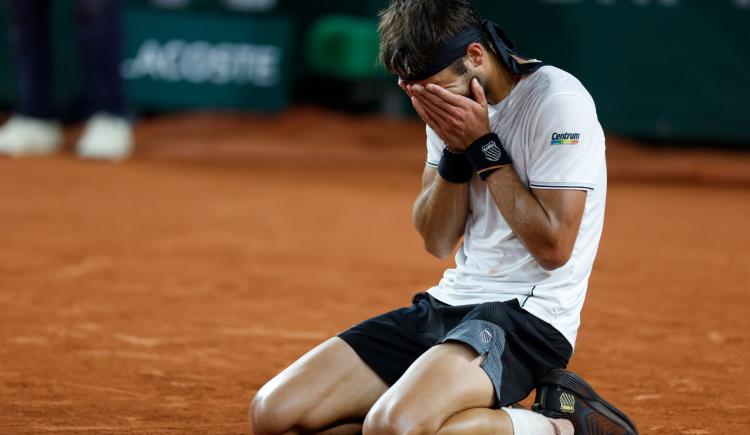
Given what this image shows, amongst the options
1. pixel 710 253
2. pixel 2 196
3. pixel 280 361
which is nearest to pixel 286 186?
pixel 2 196

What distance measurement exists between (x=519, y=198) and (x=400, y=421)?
65 centimetres

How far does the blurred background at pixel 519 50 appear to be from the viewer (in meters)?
10.2

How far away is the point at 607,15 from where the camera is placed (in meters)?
10.2

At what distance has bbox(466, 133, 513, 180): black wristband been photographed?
311 cm

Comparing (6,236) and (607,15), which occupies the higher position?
(607,15)

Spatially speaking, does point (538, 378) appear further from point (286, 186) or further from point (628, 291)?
point (286, 186)

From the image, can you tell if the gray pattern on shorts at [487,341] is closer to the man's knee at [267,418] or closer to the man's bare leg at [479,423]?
the man's bare leg at [479,423]

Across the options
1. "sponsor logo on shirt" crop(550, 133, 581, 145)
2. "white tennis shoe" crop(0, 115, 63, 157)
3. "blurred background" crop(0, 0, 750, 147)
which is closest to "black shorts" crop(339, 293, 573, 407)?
"sponsor logo on shirt" crop(550, 133, 581, 145)

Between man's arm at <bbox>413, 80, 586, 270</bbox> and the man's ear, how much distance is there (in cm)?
6

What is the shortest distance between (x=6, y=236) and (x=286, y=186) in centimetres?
250

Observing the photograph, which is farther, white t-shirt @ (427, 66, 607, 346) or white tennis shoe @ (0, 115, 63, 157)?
white tennis shoe @ (0, 115, 63, 157)

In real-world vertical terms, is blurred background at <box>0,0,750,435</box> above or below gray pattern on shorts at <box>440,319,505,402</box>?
below

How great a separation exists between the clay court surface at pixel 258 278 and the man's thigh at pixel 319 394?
0.87 ft

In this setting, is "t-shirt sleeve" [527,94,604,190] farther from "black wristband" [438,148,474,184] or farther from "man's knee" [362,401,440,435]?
"man's knee" [362,401,440,435]
